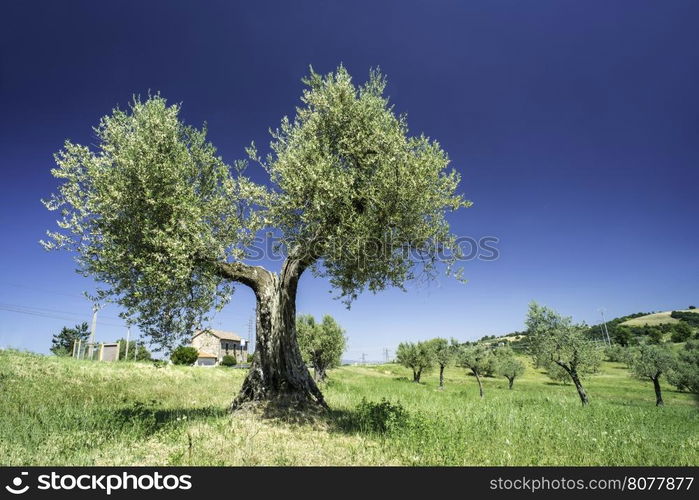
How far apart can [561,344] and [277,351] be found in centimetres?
3995

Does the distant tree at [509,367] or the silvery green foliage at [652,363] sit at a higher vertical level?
the silvery green foliage at [652,363]

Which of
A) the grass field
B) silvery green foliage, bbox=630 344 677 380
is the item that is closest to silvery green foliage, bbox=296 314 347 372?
the grass field

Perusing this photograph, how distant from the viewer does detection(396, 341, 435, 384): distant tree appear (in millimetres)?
103688

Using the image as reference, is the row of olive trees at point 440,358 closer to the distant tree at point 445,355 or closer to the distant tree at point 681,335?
the distant tree at point 445,355

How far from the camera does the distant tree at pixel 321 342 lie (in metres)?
67.5

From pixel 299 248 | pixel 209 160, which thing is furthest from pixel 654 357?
pixel 209 160

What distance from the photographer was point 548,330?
45.2m

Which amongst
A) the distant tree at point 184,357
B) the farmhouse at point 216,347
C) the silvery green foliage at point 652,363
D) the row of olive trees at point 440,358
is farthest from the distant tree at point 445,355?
the farmhouse at point 216,347

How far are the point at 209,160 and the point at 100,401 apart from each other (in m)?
13.0

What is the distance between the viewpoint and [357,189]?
53.1ft

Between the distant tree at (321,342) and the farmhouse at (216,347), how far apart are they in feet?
236

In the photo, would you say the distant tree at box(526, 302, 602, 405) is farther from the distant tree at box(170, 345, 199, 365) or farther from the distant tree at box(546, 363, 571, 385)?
the distant tree at box(170, 345, 199, 365)
